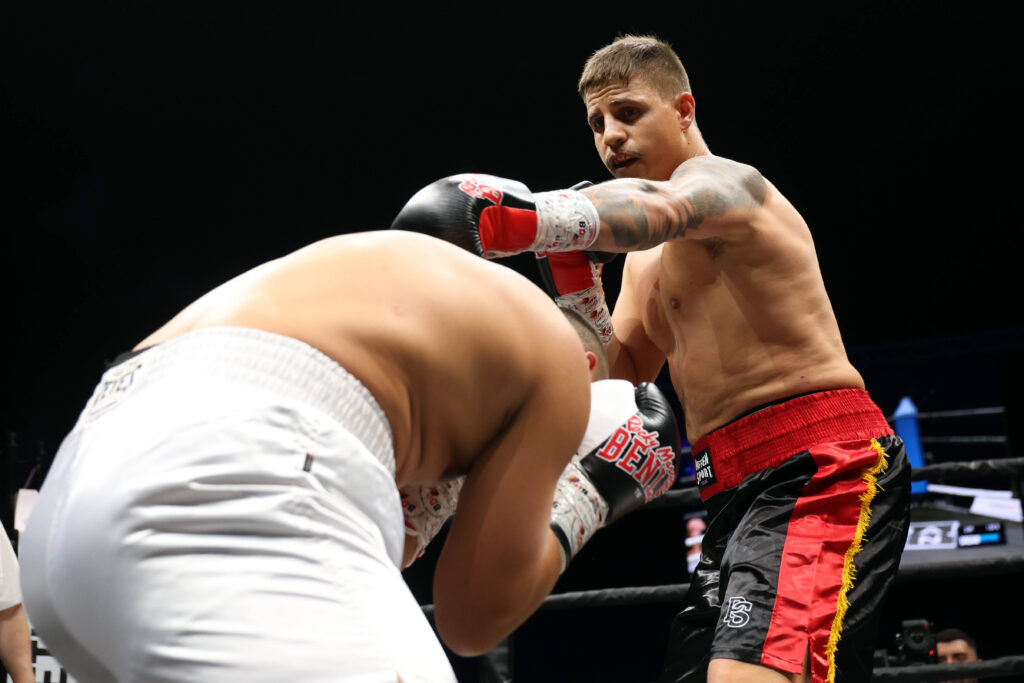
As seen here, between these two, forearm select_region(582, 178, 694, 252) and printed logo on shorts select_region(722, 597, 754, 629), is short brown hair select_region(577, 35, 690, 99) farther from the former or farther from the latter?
printed logo on shorts select_region(722, 597, 754, 629)

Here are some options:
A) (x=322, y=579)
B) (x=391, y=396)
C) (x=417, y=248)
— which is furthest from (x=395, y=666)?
(x=417, y=248)

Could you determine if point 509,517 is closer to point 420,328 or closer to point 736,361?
point 420,328

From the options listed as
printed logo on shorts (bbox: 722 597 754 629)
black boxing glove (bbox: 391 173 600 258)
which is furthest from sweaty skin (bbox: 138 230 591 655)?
printed logo on shorts (bbox: 722 597 754 629)

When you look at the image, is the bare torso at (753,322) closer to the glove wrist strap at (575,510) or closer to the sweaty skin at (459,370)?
the glove wrist strap at (575,510)

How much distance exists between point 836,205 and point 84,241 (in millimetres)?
4339

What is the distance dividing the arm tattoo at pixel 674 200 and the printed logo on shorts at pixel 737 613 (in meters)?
0.57

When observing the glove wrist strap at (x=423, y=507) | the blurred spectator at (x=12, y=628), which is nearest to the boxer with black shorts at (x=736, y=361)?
the glove wrist strap at (x=423, y=507)

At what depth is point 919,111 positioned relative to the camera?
499 cm

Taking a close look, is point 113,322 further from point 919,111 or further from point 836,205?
point 919,111

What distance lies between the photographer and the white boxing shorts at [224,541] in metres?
0.61

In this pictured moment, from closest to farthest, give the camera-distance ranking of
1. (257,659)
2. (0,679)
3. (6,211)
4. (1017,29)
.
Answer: (257,659) < (0,679) < (1017,29) < (6,211)

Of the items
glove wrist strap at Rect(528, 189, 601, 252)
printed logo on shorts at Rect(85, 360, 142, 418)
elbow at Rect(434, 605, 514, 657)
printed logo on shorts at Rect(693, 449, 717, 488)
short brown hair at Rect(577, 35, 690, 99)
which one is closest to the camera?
printed logo on shorts at Rect(85, 360, 142, 418)

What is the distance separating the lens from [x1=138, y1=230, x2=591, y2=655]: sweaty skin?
76cm

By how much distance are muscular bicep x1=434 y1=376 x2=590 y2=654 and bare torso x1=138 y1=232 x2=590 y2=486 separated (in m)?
0.02
